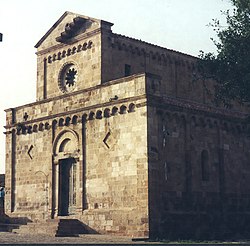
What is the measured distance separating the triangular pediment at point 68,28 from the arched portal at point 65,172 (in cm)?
632

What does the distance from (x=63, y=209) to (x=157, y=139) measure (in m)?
7.63

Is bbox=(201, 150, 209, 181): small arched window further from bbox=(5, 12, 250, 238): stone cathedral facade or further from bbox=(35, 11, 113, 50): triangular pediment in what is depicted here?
bbox=(35, 11, 113, 50): triangular pediment

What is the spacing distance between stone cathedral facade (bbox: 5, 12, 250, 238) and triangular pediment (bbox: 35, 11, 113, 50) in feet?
0.21

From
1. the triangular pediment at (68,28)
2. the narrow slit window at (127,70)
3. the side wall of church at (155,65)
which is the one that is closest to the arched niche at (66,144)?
the side wall of church at (155,65)

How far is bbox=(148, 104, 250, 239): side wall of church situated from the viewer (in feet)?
89.7

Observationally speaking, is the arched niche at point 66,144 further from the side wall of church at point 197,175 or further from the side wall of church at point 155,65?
the side wall of church at point 197,175

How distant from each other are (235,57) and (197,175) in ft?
21.4

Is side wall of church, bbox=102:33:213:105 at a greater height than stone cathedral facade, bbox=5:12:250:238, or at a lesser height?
greater

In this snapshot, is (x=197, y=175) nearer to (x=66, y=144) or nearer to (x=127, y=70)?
(x=66, y=144)

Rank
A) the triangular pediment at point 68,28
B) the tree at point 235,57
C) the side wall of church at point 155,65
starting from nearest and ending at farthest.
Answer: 1. the tree at point 235,57
2. the side wall of church at point 155,65
3. the triangular pediment at point 68,28

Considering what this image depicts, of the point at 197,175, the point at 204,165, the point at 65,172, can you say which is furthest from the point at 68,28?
the point at 197,175

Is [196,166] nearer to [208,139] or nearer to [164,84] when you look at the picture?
[208,139]

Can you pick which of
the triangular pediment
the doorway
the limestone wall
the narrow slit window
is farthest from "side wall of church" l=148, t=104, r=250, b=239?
the triangular pediment

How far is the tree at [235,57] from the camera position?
88.6 ft
